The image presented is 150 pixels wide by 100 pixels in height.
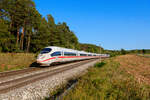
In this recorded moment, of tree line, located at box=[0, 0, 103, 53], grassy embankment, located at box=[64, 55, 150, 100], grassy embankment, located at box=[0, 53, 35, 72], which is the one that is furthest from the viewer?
tree line, located at box=[0, 0, 103, 53]

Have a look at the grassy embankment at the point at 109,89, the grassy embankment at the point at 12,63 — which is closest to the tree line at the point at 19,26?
the grassy embankment at the point at 12,63

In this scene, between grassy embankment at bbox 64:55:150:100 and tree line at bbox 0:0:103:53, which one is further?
tree line at bbox 0:0:103:53

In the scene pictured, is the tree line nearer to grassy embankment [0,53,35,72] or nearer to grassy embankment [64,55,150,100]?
grassy embankment [0,53,35,72]

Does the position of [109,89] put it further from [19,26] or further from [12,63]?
[19,26]

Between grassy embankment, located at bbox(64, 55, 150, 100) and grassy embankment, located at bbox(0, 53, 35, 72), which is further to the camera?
grassy embankment, located at bbox(0, 53, 35, 72)

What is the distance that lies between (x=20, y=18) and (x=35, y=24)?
458cm

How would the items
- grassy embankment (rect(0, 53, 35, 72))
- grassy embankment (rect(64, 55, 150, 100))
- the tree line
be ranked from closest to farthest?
grassy embankment (rect(64, 55, 150, 100)) → grassy embankment (rect(0, 53, 35, 72)) → the tree line

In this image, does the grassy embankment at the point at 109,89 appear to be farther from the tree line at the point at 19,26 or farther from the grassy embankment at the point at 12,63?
the tree line at the point at 19,26

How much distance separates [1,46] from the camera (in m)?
25.7

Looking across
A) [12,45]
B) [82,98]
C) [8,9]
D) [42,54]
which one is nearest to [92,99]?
[82,98]

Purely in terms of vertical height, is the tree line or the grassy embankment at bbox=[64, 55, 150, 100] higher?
the tree line

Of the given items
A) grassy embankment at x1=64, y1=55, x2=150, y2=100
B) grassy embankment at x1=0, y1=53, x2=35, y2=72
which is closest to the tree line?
grassy embankment at x1=0, y1=53, x2=35, y2=72

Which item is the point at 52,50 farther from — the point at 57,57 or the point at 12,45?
the point at 12,45

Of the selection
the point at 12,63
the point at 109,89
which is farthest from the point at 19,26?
the point at 109,89
